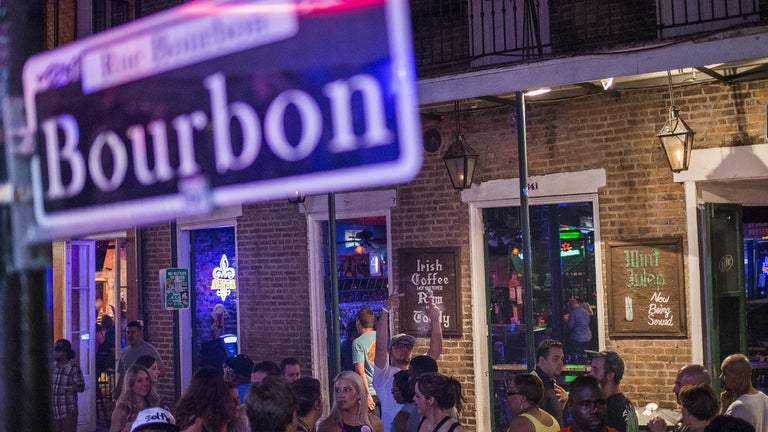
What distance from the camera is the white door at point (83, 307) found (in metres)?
13.3

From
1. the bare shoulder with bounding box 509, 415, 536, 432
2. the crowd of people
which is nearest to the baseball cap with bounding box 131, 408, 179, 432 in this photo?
the crowd of people

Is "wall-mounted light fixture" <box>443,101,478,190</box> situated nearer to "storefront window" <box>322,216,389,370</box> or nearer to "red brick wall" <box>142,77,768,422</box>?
"red brick wall" <box>142,77,768,422</box>

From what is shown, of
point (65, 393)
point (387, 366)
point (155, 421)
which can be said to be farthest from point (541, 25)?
point (155, 421)

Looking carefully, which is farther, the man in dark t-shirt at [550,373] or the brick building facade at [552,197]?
the brick building facade at [552,197]

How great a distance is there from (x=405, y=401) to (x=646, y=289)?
3801 millimetres

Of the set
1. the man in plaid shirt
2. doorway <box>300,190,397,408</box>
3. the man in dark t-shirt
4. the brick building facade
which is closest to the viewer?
the man in dark t-shirt

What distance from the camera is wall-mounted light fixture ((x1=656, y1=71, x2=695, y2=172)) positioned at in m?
8.55

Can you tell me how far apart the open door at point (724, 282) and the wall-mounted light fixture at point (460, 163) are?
253 cm

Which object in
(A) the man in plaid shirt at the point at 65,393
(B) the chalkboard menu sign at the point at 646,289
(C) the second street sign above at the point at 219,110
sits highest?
(C) the second street sign above at the point at 219,110

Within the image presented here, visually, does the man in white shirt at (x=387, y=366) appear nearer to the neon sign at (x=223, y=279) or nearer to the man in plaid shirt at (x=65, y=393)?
the man in plaid shirt at (x=65, y=393)

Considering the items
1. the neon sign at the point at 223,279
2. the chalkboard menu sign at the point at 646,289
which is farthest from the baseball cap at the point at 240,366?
the neon sign at the point at 223,279

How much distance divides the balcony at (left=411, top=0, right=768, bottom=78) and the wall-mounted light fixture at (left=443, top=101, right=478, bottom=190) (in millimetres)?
855

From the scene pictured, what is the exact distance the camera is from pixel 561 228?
10.5 m

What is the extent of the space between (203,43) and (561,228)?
8909mm
